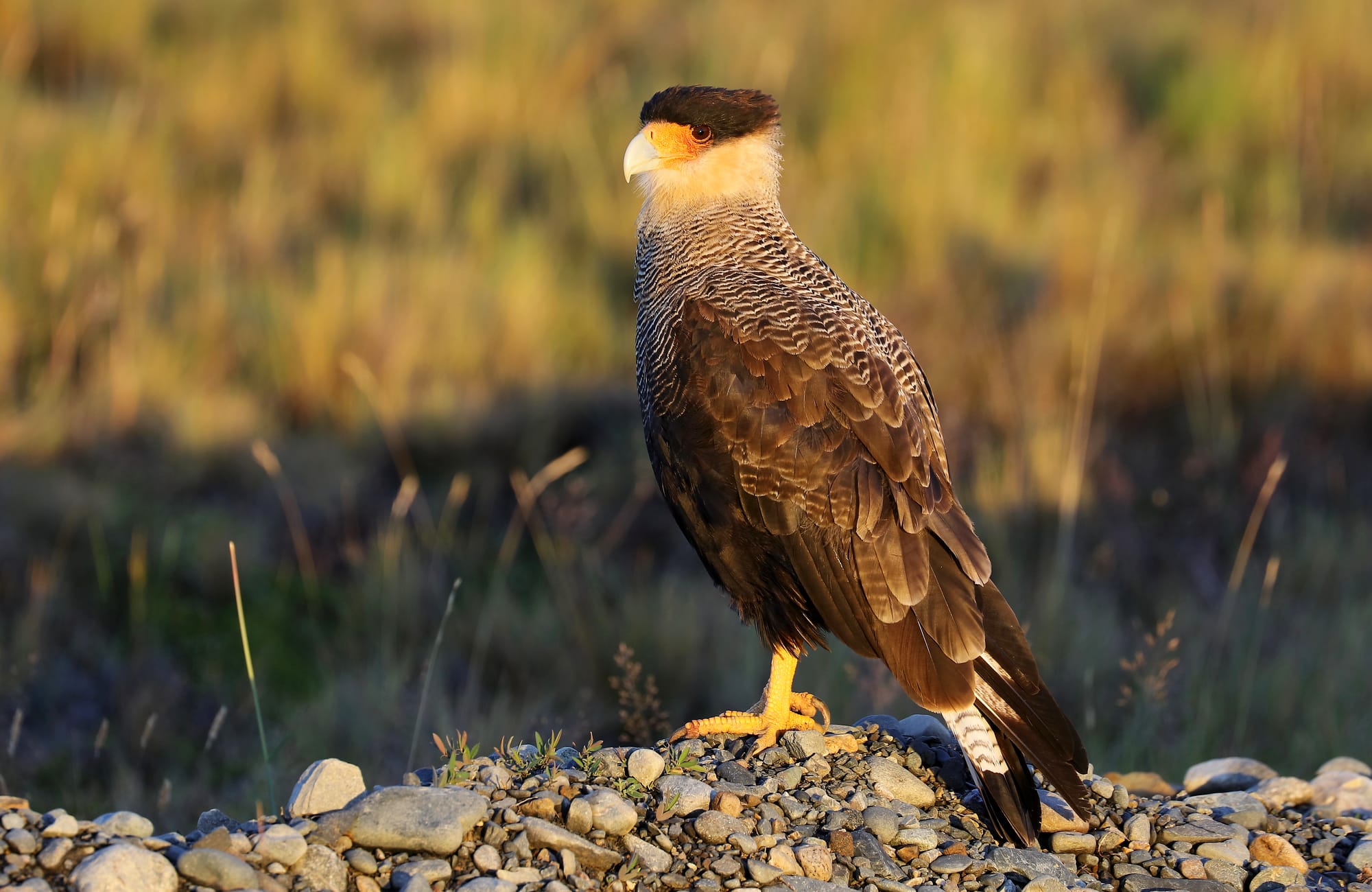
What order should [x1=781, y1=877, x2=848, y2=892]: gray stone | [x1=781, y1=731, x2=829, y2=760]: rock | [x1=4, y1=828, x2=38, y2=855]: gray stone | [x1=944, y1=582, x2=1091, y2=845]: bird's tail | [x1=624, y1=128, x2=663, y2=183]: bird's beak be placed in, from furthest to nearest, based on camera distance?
1. [x1=624, y1=128, x2=663, y2=183]: bird's beak
2. [x1=781, y1=731, x2=829, y2=760]: rock
3. [x1=944, y1=582, x2=1091, y2=845]: bird's tail
4. [x1=781, y1=877, x2=848, y2=892]: gray stone
5. [x1=4, y1=828, x2=38, y2=855]: gray stone

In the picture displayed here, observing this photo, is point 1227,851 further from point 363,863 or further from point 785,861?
point 363,863

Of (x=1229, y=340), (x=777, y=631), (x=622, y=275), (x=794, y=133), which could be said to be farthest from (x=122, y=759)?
(x=794, y=133)

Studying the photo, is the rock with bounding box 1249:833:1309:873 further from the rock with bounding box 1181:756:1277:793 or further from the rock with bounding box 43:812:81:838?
the rock with bounding box 43:812:81:838

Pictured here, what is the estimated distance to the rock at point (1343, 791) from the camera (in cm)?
344

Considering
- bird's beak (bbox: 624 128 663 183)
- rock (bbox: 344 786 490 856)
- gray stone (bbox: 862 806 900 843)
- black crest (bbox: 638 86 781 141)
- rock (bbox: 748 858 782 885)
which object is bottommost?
gray stone (bbox: 862 806 900 843)

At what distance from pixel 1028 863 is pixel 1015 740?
27 cm

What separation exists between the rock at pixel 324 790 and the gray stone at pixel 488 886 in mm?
366

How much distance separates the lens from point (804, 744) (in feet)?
10.7

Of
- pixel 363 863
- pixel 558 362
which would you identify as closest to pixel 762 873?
pixel 363 863

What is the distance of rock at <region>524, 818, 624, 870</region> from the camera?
2641 mm

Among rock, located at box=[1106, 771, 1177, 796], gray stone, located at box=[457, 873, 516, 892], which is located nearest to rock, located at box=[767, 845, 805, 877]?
gray stone, located at box=[457, 873, 516, 892]

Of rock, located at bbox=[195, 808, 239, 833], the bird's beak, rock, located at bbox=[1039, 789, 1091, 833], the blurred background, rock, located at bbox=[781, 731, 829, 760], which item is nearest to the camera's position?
rock, located at bbox=[195, 808, 239, 833]

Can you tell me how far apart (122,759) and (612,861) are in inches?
99.3

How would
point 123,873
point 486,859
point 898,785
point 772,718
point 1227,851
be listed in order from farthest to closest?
point 772,718, point 898,785, point 1227,851, point 486,859, point 123,873
